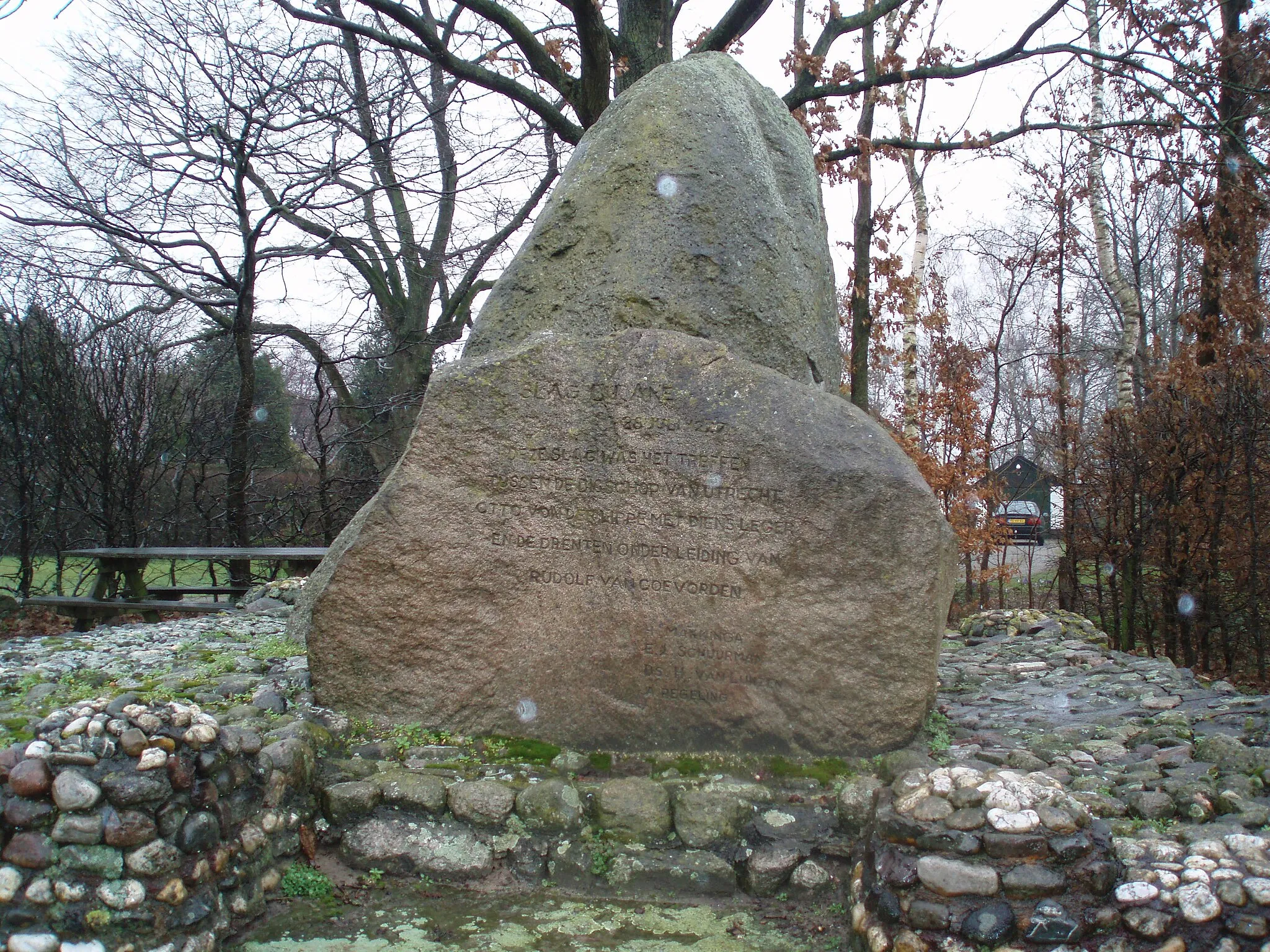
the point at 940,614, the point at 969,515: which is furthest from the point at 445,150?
the point at 940,614

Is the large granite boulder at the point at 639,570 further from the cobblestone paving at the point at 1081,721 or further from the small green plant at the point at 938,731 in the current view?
the cobblestone paving at the point at 1081,721

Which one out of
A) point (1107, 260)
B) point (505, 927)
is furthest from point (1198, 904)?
point (1107, 260)

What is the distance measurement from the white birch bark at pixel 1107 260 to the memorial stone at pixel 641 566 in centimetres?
981

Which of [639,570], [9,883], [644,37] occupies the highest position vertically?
[644,37]

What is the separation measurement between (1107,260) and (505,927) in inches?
506

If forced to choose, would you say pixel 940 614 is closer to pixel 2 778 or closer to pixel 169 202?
pixel 2 778

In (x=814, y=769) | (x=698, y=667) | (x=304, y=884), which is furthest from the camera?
(x=698, y=667)

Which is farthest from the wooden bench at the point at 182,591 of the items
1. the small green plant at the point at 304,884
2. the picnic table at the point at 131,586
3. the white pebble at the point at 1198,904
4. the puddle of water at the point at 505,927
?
the white pebble at the point at 1198,904

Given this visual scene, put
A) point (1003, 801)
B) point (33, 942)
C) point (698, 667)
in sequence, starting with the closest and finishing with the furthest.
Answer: point (33, 942) → point (1003, 801) → point (698, 667)

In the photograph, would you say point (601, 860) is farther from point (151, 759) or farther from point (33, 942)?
point (33, 942)

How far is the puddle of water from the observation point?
270 centimetres

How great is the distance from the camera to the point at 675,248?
422cm

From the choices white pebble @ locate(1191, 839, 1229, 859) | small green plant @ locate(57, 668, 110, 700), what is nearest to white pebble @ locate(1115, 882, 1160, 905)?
white pebble @ locate(1191, 839, 1229, 859)

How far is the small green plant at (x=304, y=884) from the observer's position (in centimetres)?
294
